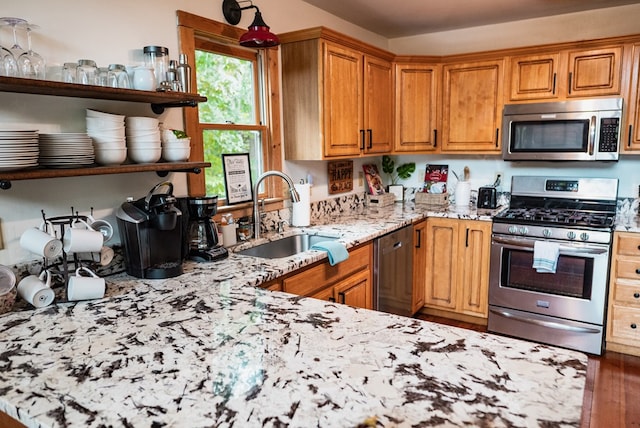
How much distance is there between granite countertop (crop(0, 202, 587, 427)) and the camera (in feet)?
2.99

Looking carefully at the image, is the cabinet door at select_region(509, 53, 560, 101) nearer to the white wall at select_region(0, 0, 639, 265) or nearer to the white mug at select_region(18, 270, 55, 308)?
the white wall at select_region(0, 0, 639, 265)

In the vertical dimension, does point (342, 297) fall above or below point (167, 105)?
below

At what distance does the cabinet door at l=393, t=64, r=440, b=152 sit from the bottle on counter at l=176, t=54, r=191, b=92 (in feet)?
6.85

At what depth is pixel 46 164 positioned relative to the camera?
5.30ft

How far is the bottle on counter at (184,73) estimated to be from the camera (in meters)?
2.08

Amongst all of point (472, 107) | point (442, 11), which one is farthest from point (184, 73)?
point (472, 107)

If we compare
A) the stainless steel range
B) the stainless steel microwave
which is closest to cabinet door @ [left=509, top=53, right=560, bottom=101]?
the stainless steel microwave

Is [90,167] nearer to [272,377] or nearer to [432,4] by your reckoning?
[272,377]

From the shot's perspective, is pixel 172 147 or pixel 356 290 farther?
pixel 356 290

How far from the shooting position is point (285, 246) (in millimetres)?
2811

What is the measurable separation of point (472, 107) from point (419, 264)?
1354 mm

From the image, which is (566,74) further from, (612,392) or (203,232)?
(203,232)

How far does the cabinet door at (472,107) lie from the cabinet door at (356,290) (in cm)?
156

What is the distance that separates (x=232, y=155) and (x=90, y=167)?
1077 mm
